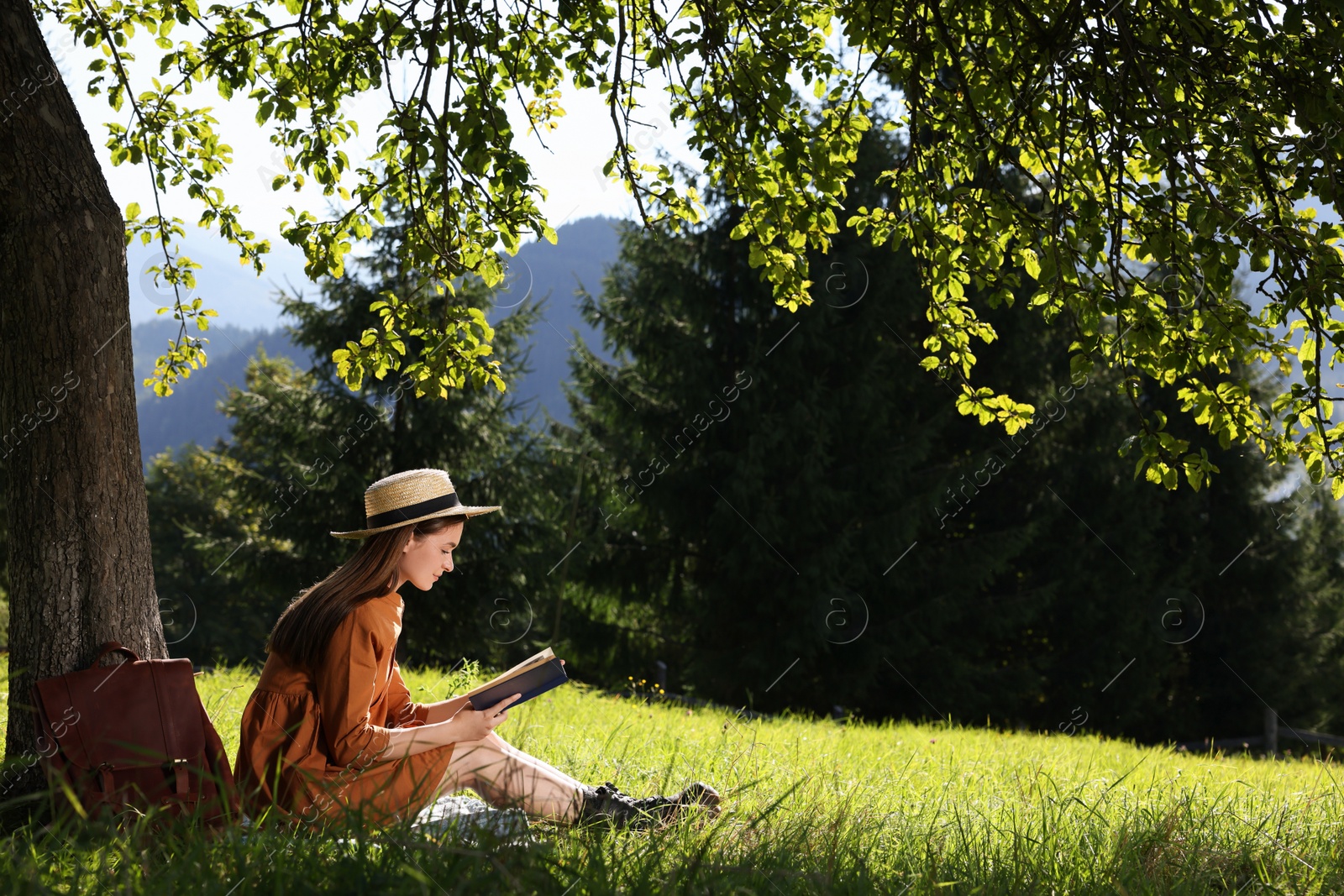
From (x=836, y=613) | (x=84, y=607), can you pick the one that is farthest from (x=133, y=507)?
(x=836, y=613)

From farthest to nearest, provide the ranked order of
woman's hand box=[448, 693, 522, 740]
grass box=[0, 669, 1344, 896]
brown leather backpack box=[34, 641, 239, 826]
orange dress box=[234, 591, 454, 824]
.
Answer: woman's hand box=[448, 693, 522, 740]
orange dress box=[234, 591, 454, 824]
brown leather backpack box=[34, 641, 239, 826]
grass box=[0, 669, 1344, 896]

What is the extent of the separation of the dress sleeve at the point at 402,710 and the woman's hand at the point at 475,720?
441 millimetres

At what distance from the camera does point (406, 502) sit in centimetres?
351

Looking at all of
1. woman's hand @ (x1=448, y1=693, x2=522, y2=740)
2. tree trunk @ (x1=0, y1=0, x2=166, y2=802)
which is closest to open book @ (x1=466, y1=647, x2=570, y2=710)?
woman's hand @ (x1=448, y1=693, x2=522, y2=740)

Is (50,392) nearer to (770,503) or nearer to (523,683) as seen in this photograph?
(523,683)

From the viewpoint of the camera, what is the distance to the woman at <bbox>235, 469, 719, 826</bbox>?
3.25 m

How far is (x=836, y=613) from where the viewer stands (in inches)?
664

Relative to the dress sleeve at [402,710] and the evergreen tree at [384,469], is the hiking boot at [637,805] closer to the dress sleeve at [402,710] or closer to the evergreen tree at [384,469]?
the dress sleeve at [402,710]

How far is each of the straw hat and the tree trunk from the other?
3.22 ft

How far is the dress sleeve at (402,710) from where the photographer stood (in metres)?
3.78

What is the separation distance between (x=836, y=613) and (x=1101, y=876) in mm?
14146

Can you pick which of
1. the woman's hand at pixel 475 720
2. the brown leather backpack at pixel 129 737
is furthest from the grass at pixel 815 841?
the woman's hand at pixel 475 720

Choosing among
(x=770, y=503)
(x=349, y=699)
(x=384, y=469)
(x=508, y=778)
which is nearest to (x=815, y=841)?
(x=508, y=778)

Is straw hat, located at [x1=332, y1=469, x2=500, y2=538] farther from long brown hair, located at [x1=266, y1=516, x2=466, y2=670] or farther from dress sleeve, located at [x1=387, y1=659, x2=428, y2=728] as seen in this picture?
dress sleeve, located at [x1=387, y1=659, x2=428, y2=728]
